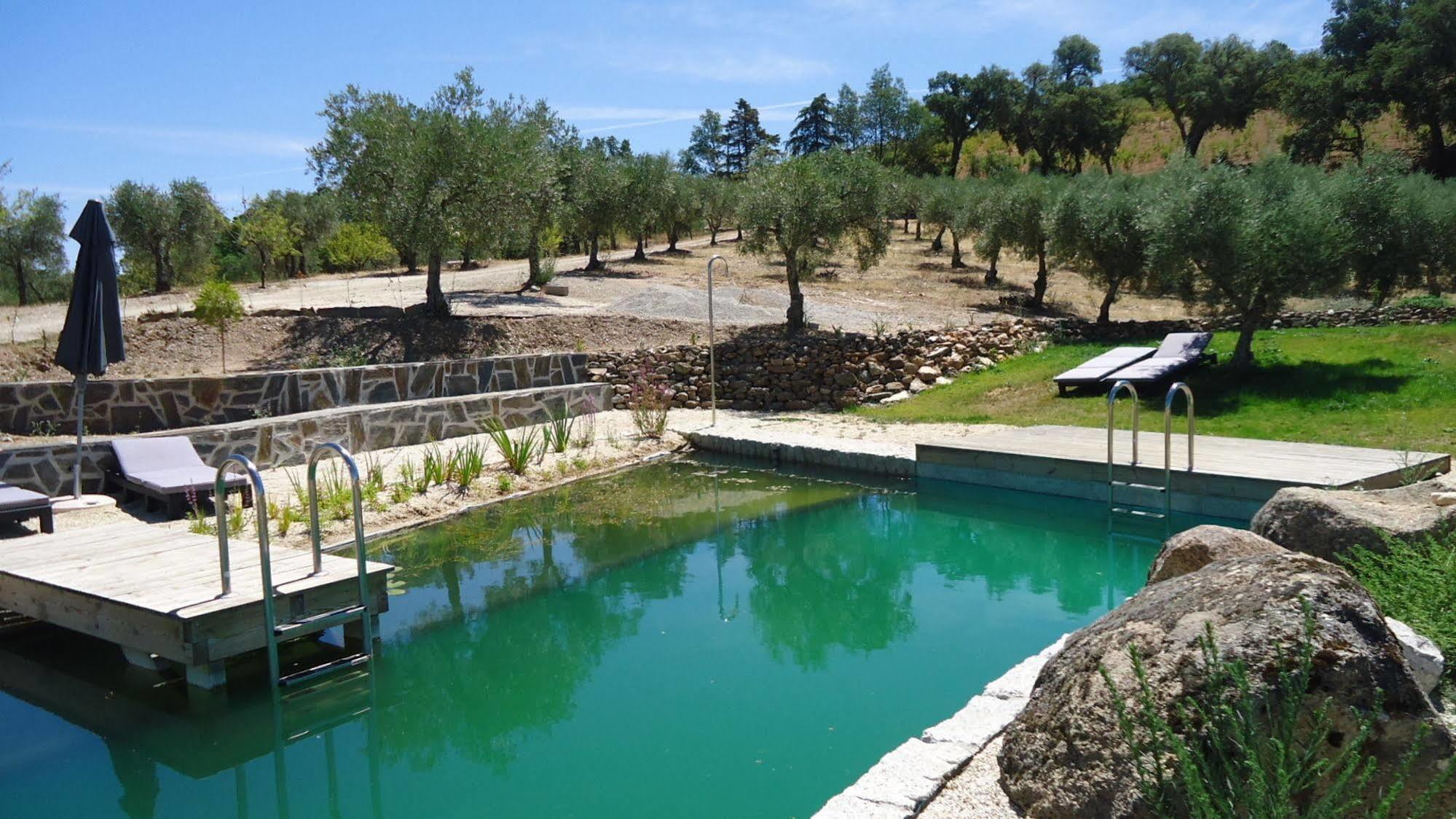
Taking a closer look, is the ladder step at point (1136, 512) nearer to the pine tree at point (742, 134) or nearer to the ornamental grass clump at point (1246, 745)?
the ornamental grass clump at point (1246, 745)

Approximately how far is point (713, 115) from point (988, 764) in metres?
68.1

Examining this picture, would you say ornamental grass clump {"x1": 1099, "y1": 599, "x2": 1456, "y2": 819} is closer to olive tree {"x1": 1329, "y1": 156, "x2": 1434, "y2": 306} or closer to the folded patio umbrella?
the folded patio umbrella

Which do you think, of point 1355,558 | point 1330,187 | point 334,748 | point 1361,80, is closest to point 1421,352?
point 1330,187

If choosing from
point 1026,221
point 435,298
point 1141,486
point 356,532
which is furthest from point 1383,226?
point 356,532

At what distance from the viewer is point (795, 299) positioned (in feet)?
57.5

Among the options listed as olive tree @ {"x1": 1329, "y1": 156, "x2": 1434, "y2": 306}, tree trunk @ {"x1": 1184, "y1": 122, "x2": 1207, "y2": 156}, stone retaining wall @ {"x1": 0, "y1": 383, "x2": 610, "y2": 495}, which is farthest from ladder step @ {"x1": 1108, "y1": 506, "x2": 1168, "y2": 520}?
tree trunk @ {"x1": 1184, "y1": 122, "x2": 1207, "y2": 156}

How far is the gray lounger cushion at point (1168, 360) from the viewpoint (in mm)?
13547

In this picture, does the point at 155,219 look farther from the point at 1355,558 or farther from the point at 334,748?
the point at 1355,558

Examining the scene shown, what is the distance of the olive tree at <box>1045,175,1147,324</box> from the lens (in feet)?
58.2

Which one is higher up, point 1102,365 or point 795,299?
point 795,299

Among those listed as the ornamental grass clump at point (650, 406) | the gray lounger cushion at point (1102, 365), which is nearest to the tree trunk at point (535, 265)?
the ornamental grass clump at point (650, 406)

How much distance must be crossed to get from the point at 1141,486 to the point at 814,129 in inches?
2268

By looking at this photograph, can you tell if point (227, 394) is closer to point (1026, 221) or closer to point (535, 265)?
point (535, 265)

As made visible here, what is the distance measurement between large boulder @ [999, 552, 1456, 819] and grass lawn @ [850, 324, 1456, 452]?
8.12 meters
